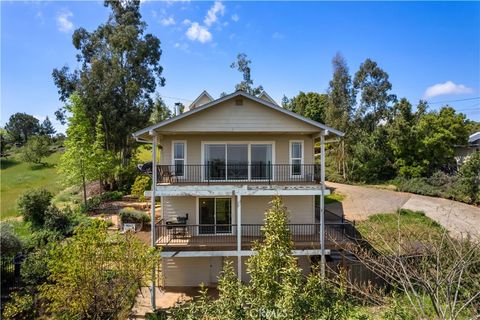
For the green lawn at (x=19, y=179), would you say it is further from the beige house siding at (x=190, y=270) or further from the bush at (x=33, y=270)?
the beige house siding at (x=190, y=270)

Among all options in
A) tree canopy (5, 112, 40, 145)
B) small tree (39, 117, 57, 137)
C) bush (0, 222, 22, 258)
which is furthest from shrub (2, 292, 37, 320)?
small tree (39, 117, 57, 137)

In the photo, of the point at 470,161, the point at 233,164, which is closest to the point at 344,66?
the point at 470,161

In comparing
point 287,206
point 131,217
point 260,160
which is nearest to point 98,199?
point 131,217

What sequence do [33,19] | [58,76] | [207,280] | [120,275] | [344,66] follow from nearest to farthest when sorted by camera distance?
1. [120,275]
2. [33,19]
3. [207,280]
4. [58,76]
5. [344,66]

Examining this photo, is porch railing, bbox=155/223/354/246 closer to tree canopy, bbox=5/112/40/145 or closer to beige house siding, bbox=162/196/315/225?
beige house siding, bbox=162/196/315/225

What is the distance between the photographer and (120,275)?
976cm

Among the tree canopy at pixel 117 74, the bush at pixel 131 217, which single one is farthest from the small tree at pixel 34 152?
the bush at pixel 131 217

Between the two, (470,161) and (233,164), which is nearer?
(233,164)

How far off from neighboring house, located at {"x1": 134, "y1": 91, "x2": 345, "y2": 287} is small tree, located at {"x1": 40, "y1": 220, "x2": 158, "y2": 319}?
3688mm

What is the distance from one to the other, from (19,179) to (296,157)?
40.3 m

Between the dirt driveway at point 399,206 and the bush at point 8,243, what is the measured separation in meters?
22.2

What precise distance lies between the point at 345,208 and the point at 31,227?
25.0 meters

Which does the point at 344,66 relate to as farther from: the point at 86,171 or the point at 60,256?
the point at 60,256

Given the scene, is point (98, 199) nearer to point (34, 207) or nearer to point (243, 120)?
point (34, 207)
